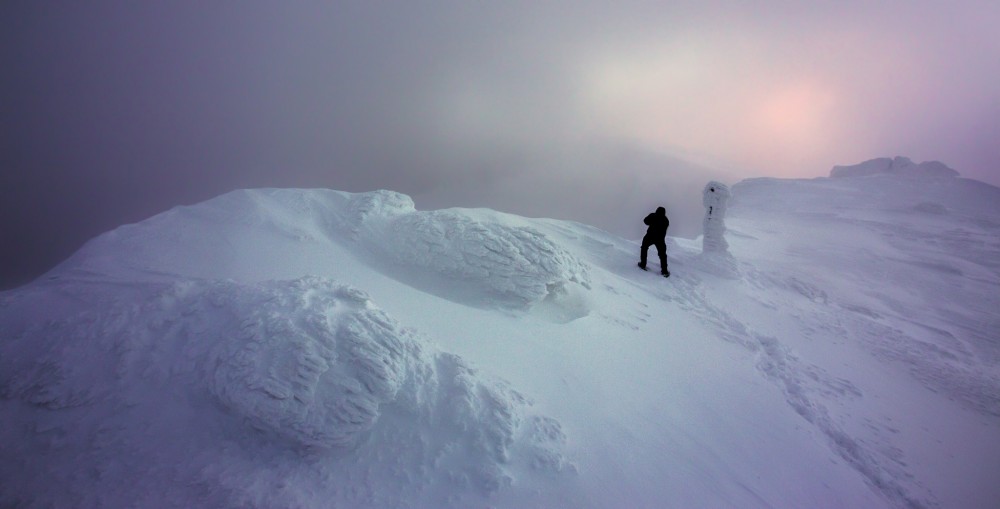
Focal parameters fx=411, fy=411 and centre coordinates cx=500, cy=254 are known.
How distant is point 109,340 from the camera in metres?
4.17

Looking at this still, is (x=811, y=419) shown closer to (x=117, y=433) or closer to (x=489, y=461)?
(x=489, y=461)

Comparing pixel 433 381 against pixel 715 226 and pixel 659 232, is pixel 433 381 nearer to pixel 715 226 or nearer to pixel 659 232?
pixel 659 232

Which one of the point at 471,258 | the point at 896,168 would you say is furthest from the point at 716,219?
the point at 896,168

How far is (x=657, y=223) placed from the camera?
10.0 m

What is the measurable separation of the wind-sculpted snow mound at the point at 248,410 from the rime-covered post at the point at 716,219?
9.20 metres

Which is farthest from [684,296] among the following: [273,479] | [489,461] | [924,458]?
[273,479]

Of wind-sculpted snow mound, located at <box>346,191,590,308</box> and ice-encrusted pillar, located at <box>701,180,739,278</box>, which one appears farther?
ice-encrusted pillar, located at <box>701,180,739,278</box>

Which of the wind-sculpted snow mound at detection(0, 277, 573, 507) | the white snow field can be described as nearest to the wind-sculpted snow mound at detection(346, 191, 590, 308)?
the white snow field

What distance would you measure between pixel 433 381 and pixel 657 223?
25.0 ft

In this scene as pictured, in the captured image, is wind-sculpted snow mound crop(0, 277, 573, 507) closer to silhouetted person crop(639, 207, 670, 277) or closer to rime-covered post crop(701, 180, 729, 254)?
silhouetted person crop(639, 207, 670, 277)

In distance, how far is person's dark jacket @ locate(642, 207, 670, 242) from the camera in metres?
10.0

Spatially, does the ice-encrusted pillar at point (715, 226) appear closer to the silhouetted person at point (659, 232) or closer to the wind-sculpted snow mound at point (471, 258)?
the silhouetted person at point (659, 232)

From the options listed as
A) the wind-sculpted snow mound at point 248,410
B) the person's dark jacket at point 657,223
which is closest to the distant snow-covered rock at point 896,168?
the person's dark jacket at point 657,223

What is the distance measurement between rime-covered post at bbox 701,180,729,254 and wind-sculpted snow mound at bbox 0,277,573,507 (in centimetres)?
920
